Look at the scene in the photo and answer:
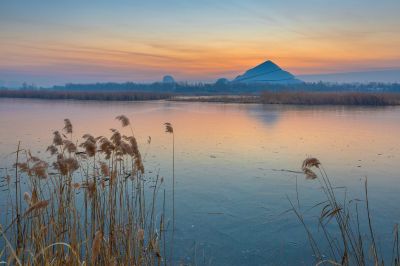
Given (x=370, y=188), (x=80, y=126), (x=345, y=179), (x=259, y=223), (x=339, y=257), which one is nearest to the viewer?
(x=339, y=257)

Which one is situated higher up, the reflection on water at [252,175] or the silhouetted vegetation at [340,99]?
the silhouetted vegetation at [340,99]

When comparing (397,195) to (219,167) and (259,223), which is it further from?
(219,167)

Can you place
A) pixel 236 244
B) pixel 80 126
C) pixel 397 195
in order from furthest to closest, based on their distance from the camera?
pixel 80 126
pixel 397 195
pixel 236 244

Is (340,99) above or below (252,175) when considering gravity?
above

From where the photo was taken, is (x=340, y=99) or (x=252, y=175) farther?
(x=340, y=99)

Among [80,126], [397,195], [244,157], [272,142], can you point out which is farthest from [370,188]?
[80,126]

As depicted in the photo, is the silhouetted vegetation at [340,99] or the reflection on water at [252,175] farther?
the silhouetted vegetation at [340,99]

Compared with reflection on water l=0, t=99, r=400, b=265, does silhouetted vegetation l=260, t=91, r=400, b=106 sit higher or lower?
higher

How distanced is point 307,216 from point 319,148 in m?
5.64

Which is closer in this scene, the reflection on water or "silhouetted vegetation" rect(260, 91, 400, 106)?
the reflection on water

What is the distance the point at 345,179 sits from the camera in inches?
290

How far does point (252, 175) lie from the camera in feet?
25.1

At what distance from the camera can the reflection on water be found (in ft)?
14.9

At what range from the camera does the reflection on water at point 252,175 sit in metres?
4.55
